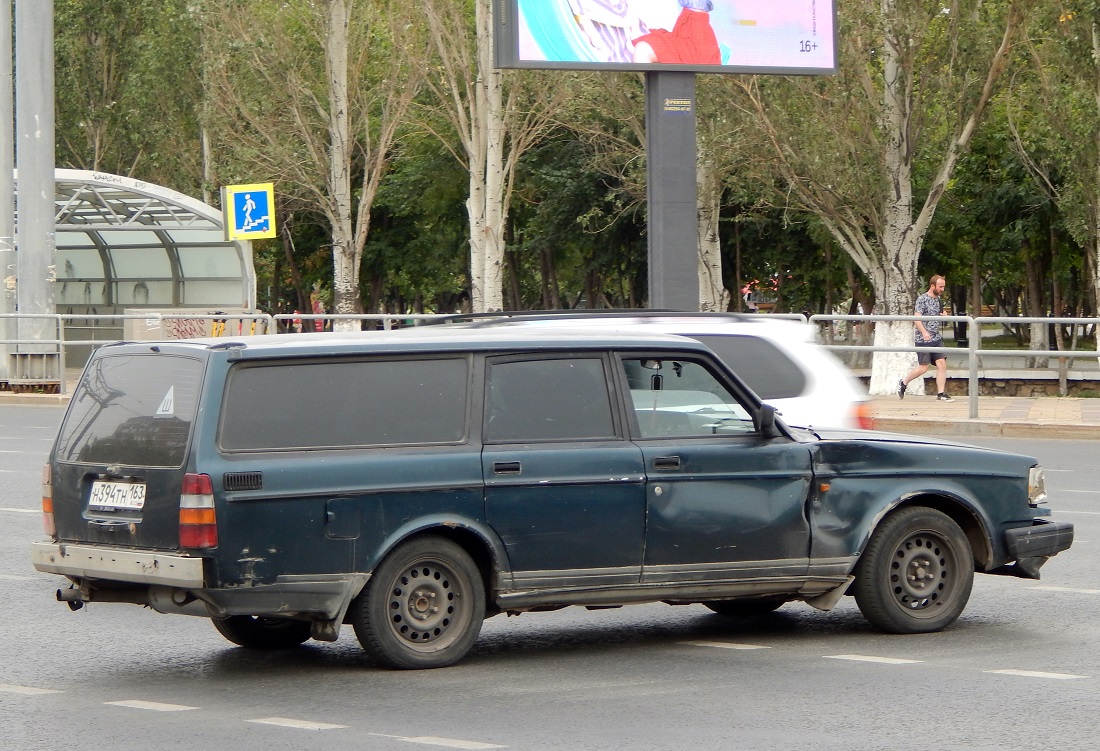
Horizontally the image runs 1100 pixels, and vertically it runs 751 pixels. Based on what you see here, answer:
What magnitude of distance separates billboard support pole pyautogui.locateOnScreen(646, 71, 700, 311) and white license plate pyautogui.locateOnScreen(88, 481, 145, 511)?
13459 mm

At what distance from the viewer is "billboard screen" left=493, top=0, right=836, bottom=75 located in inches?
797

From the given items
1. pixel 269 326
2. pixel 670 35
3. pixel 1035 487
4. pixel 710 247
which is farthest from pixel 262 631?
pixel 710 247


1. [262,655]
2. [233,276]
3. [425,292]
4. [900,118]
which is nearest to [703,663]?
[262,655]

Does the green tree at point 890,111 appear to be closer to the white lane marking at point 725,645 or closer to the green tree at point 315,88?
the green tree at point 315,88

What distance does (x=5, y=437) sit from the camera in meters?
20.9

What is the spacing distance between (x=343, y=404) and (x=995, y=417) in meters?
15.6

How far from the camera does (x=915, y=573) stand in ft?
27.7

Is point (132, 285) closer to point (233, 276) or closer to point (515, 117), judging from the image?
point (233, 276)

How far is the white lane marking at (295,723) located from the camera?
6.41 m

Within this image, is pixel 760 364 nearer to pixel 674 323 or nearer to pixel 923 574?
pixel 674 323

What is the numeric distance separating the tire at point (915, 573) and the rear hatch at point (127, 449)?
3286 millimetres

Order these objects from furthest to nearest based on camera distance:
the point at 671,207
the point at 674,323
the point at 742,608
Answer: the point at 671,207 < the point at 674,323 < the point at 742,608

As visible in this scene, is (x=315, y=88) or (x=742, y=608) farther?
(x=315, y=88)

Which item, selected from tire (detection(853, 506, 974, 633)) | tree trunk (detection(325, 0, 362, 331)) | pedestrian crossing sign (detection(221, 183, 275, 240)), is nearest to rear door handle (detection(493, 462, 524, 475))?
tire (detection(853, 506, 974, 633))
